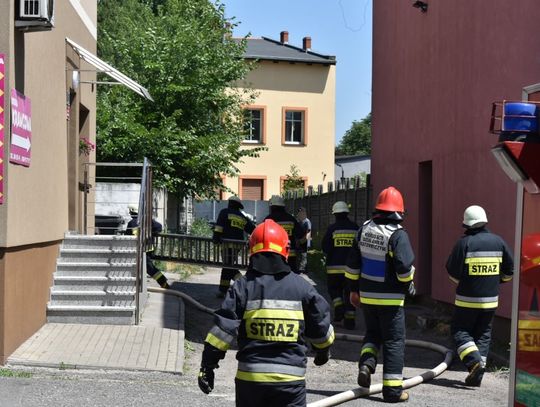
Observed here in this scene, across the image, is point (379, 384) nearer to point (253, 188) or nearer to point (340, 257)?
→ point (340, 257)

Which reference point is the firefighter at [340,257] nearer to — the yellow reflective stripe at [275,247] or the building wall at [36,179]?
the building wall at [36,179]

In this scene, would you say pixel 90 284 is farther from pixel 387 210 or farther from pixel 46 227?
pixel 387 210

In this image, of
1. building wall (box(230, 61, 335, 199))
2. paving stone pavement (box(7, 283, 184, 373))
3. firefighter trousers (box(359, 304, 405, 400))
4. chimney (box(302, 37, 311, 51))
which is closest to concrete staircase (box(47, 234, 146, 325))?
paving stone pavement (box(7, 283, 184, 373))

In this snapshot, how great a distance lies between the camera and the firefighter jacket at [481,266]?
8.81 meters

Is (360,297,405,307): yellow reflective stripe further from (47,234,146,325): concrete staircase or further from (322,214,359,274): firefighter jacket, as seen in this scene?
(322,214,359,274): firefighter jacket

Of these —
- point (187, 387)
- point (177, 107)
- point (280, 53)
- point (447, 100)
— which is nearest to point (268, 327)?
point (187, 387)

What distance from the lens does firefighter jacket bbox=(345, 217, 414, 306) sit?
7938 mm

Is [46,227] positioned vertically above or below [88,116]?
below

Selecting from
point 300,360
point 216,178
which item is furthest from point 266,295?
point 216,178

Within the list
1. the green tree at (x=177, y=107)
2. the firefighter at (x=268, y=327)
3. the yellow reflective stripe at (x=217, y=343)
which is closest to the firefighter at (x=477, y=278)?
the firefighter at (x=268, y=327)

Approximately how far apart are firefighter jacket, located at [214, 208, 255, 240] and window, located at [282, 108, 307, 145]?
23471 mm

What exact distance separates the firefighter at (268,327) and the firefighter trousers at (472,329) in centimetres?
388

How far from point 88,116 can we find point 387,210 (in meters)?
8.26

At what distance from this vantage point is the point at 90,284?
36.1 ft
